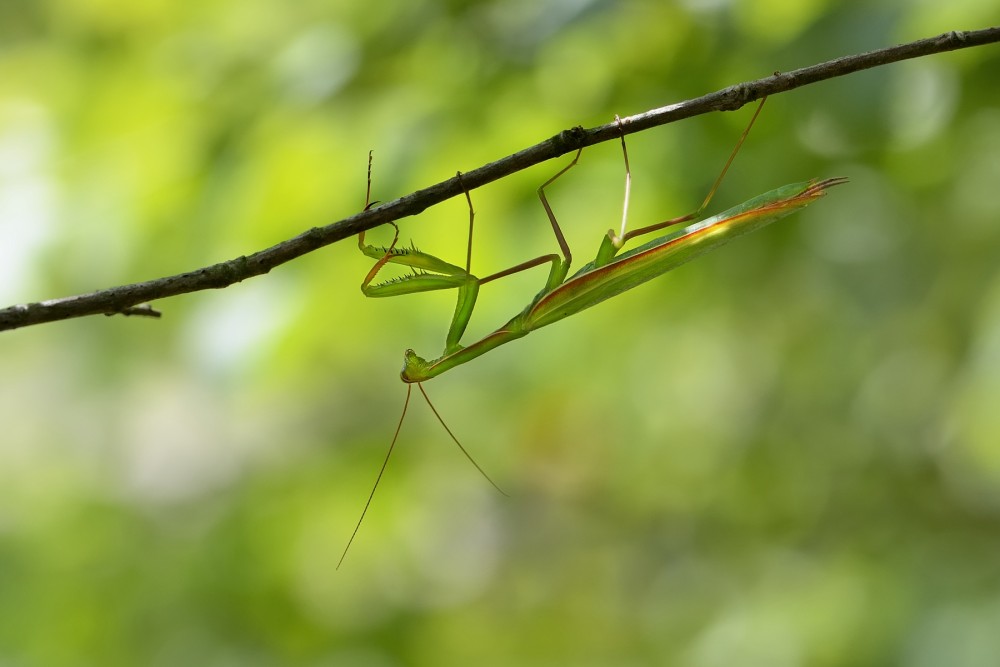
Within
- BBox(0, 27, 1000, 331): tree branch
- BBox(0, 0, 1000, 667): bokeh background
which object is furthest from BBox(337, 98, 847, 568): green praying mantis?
BBox(0, 0, 1000, 667): bokeh background

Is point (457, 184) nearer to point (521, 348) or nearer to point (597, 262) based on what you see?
point (597, 262)

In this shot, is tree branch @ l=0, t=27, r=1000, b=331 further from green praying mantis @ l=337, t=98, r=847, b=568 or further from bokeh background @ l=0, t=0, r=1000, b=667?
bokeh background @ l=0, t=0, r=1000, b=667

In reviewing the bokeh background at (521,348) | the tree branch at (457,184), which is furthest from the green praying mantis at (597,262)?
the bokeh background at (521,348)

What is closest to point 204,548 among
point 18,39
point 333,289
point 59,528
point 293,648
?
point 293,648

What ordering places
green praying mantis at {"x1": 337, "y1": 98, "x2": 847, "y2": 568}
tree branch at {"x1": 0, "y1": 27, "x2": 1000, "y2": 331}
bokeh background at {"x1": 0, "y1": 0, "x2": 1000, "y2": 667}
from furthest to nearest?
1. bokeh background at {"x1": 0, "y1": 0, "x2": 1000, "y2": 667}
2. green praying mantis at {"x1": 337, "y1": 98, "x2": 847, "y2": 568}
3. tree branch at {"x1": 0, "y1": 27, "x2": 1000, "y2": 331}

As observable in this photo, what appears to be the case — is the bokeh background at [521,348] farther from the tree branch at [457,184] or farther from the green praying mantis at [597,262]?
the tree branch at [457,184]
